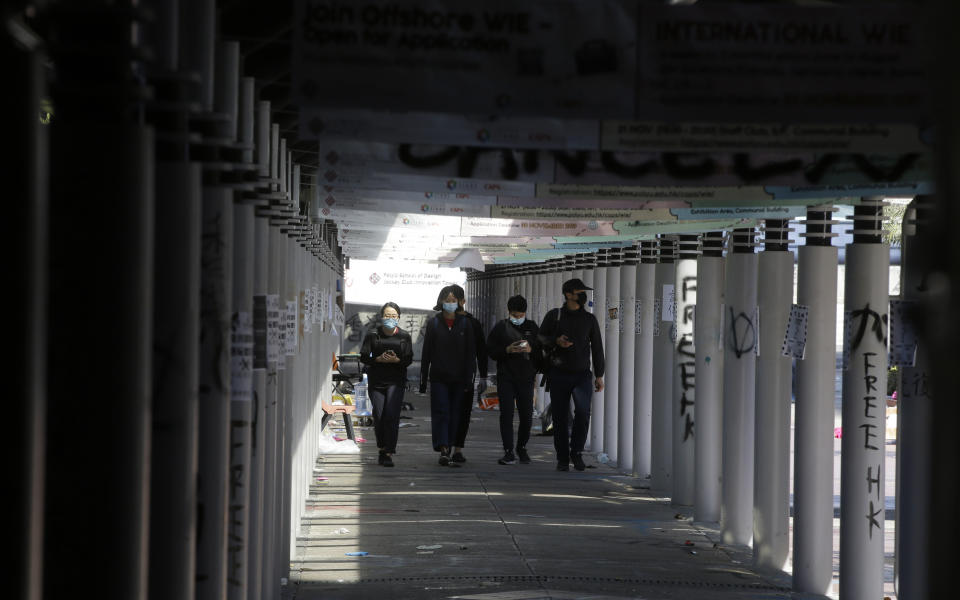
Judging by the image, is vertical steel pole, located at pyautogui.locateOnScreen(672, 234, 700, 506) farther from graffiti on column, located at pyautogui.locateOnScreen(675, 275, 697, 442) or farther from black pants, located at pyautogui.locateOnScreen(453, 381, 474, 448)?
black pants, located at pyautogui.locateOnScreen(453, 381, 474, 448)

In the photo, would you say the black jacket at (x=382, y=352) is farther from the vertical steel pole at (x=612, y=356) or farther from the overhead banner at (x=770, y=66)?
the overhead banner at (x=770, y=66)

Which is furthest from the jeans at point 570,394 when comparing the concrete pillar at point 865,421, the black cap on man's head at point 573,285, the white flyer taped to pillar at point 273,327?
the white flyer taped to pillar at point 273,327

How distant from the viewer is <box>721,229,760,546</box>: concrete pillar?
11742mm

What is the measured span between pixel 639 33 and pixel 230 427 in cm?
266

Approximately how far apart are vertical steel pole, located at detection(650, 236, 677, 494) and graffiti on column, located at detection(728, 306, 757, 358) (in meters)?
2.50

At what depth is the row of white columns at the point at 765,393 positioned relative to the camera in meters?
9.27

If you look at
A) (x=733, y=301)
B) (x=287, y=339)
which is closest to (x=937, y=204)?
(x=287, y=339)

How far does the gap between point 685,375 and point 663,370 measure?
942mm

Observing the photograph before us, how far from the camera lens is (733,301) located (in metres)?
11.8

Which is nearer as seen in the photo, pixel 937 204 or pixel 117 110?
pixel 937 204

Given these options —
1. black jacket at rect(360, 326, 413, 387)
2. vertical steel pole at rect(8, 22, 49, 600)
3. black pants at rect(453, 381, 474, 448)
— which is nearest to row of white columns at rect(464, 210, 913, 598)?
black pants at rect(453, 381, 474, 448)

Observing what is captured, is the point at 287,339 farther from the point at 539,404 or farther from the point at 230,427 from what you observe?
the point at 539,404

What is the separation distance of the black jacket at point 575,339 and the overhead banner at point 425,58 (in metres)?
10.2

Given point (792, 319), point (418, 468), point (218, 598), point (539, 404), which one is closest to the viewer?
point (218, 598)
